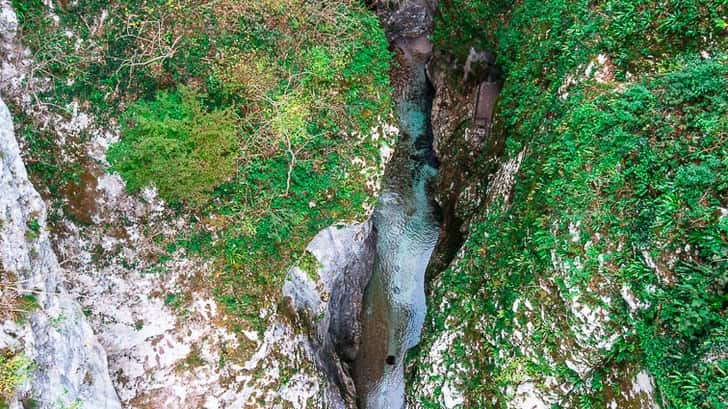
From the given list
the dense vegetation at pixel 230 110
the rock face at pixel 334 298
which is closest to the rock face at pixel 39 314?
the dense vegetation at pixel 230 110

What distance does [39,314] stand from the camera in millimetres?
6344

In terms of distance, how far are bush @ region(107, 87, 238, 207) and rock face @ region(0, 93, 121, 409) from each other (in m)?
1.52

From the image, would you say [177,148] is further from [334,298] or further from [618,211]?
[618,211]

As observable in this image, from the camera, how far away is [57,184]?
809cm

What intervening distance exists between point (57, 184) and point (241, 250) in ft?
13.1

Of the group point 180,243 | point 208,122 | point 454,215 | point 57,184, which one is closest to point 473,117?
point 454,215

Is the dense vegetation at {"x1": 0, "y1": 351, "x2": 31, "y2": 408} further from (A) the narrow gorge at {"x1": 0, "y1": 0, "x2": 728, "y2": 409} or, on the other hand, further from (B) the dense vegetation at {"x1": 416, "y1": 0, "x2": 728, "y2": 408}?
(B) the dense vegetation at {"x1": 416, "y1": 0, "x2": 728, "y2": 408}

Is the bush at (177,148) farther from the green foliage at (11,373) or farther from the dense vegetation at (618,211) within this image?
the dense vegetation at (618,211)

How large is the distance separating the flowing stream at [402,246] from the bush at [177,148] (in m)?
8.03

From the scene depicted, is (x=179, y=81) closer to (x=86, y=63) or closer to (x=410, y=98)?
(x=86, y=63)

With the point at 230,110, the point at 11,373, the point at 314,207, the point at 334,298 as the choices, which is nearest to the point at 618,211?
the point at 314,207

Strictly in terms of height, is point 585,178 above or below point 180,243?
above

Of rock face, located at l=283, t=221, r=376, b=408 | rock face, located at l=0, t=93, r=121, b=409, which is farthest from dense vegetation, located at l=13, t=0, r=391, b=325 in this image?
rock face, located at l=0, t=93, r=121, b=409

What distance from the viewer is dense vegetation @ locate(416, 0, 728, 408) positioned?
5.91m
